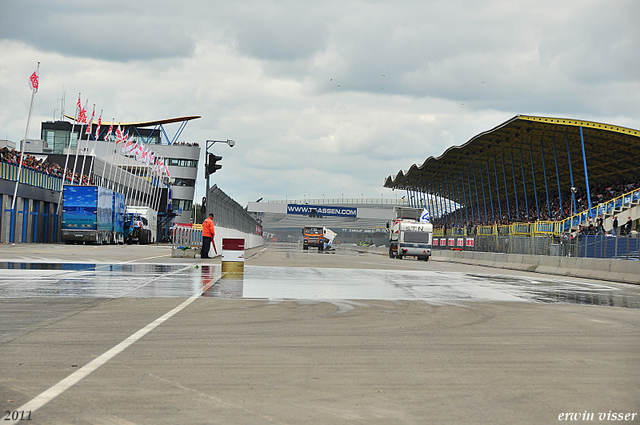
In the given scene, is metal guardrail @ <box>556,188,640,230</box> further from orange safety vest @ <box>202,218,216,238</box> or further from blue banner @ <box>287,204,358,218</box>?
blue banner @ <box>287,204,358,218</box>

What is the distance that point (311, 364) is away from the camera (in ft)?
21.7

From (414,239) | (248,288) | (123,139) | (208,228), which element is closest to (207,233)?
(208,228)

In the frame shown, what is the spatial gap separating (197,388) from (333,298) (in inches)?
298

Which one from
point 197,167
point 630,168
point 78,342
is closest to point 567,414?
point 78,342

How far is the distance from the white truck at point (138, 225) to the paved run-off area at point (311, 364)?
49.0m

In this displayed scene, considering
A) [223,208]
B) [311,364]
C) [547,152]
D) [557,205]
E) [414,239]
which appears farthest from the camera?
[547,152]

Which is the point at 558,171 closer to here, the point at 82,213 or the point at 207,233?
the point at 82,213

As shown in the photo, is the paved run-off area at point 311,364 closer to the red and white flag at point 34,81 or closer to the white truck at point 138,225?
the red and white flag at point 34,81

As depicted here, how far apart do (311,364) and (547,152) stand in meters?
58.4

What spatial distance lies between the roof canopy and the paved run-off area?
38.3m

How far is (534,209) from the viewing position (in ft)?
206

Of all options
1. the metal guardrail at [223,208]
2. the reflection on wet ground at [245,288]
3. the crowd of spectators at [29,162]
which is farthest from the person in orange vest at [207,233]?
the crowd of spectators at [29,162]

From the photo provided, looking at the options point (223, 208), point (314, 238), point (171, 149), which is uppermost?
point (171, 149)

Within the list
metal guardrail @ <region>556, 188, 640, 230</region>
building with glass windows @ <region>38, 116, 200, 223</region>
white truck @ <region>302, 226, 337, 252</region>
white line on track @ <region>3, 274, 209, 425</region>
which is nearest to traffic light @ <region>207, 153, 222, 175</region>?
white line on track @ <region>3, 274, 209, 425</region>
